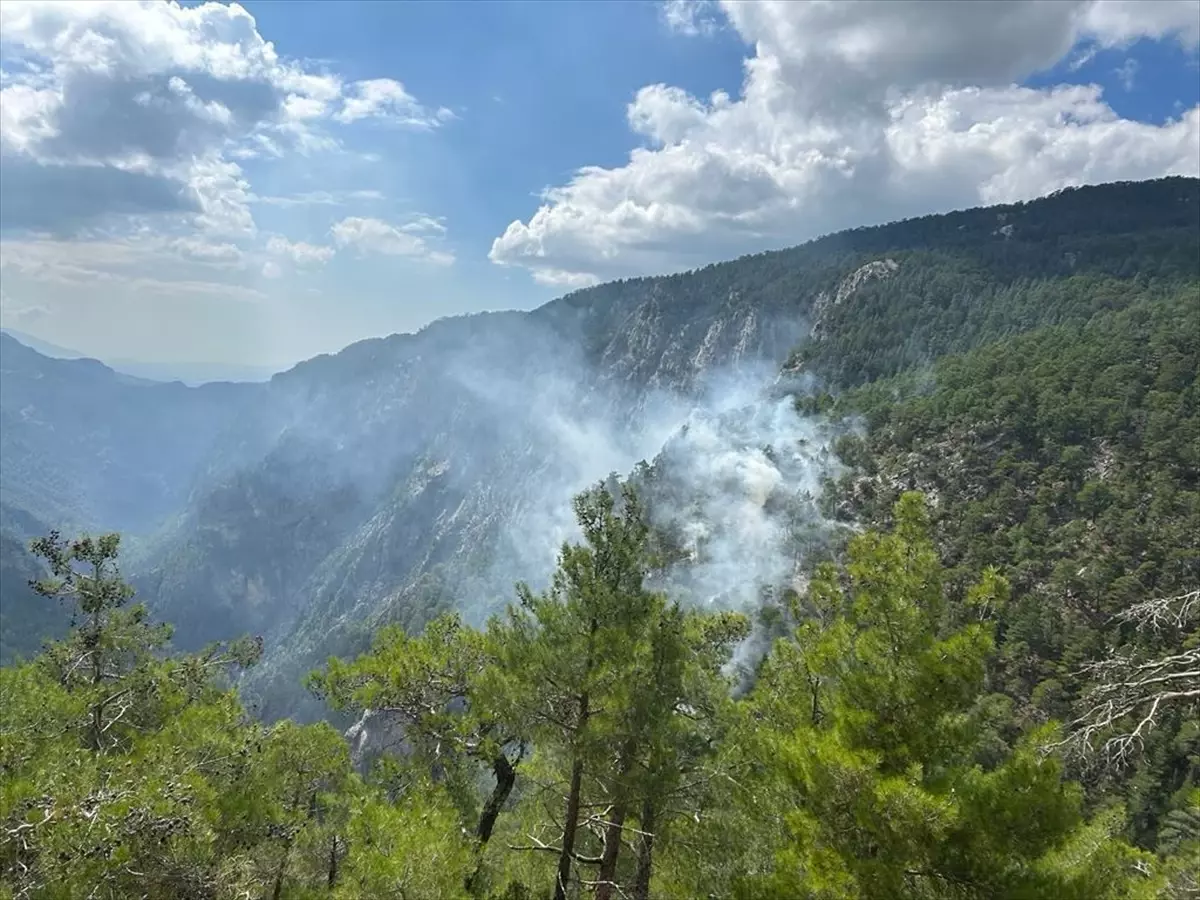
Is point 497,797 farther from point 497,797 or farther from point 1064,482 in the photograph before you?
point 1064,482

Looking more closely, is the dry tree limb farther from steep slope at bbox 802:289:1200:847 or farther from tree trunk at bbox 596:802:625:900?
steep slope at bbox 802:289:1200:847

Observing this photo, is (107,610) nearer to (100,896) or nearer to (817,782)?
(100,896)

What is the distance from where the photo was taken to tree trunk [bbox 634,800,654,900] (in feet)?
38.2

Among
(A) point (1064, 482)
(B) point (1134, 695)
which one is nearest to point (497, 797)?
(B) point (1134, 695)

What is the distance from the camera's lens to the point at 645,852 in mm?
12102

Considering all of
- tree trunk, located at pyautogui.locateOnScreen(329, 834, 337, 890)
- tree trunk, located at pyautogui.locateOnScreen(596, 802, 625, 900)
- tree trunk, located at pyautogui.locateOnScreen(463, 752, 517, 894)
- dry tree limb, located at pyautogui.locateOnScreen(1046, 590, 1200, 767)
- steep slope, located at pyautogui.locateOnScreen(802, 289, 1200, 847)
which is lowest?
steep slope, located at pyautogui.locateOnScreen(802, 289, 1200, 847)

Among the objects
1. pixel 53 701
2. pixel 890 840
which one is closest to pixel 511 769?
pixel 53 701

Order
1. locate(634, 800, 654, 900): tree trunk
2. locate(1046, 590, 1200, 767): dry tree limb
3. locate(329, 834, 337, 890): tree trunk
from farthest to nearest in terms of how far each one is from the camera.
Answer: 1. locate(329, 834, 337, 890): tree trunk
2. locate(634, 800, 654, 900): tree trunk
3. locate(1046, 590, 1200, 767): dry tree limb

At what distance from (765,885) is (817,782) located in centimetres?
146

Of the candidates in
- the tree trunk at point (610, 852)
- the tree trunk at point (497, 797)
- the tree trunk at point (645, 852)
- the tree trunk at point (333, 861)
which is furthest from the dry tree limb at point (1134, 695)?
the tree trunk at point (333, 861)

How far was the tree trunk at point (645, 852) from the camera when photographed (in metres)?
11.6

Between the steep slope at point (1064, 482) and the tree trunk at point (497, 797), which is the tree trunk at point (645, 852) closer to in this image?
the tree trunk at point (497, 797)

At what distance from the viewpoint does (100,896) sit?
26.7ft

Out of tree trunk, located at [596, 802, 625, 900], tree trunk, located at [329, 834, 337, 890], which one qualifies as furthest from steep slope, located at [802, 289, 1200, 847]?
tree trunk, located at [596, 802, 625, 900]
